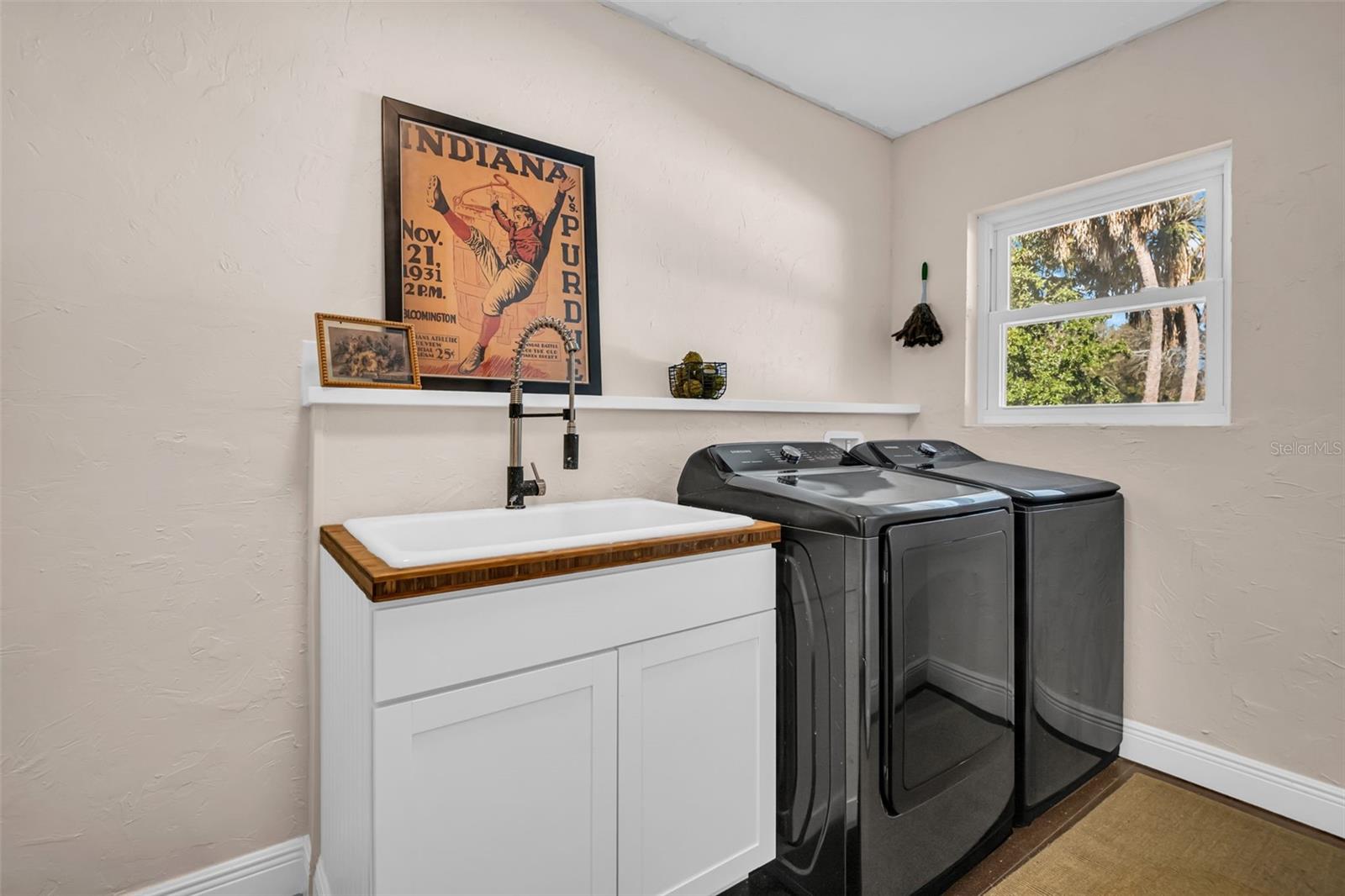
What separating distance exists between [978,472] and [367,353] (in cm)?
187

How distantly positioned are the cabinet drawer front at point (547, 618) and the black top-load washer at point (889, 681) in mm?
188

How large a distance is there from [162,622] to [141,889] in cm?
58

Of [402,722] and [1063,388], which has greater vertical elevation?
[1063,388]

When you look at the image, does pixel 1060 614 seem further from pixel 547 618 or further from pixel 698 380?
pixel 547 618

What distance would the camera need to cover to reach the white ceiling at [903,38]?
209 cm

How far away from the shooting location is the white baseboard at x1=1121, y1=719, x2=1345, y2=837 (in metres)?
1.86

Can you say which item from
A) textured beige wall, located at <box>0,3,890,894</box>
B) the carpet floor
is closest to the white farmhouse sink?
textured beige wall, located at <box>0,3,890,894</box>

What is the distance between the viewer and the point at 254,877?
1.52m

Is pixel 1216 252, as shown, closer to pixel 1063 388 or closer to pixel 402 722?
pixel 1063 388

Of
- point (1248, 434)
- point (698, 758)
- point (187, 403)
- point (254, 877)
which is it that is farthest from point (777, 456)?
point (254, 877)

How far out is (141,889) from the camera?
1.41 metres

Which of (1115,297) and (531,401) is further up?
(1115,297)

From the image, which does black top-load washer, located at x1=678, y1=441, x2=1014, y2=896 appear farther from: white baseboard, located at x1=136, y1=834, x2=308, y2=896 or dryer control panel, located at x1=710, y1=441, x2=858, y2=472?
white baseboard, located at x1=136, y1=834, x2=308, y2=896

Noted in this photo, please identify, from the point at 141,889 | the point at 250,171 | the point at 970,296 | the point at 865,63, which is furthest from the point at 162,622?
the point at 970,296
